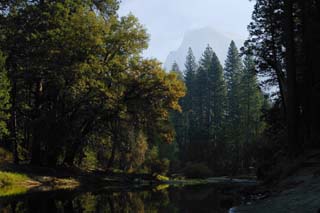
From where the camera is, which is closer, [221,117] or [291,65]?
[291,65]

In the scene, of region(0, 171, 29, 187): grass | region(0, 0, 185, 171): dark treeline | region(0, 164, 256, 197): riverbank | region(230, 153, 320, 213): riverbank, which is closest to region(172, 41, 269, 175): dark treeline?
region(0, 164, 256, 197): riverbank

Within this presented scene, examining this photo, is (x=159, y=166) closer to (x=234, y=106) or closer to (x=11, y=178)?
(x=11, y=178)

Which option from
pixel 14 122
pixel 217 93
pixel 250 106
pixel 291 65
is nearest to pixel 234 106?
pixel 250 106

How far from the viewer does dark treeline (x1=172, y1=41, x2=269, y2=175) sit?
6754cm

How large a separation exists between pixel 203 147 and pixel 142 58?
42259 mm

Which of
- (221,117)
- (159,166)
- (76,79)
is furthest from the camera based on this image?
(221,117)

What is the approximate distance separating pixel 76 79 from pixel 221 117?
59.5m

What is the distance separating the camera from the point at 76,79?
2984 cm

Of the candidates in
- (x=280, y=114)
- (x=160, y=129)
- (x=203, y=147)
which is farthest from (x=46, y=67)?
(x=203, y=147)

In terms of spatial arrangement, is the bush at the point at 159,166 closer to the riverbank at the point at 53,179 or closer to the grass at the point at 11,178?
the riverbank at the point at 53,179

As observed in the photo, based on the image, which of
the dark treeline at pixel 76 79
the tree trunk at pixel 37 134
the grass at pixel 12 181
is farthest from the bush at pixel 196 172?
the grass at pixel 12 181

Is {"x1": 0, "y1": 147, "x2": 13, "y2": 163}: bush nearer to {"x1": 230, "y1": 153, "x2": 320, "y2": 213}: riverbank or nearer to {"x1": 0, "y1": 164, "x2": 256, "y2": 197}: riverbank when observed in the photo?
{"x1": 0, "y1": 164, "x2": 256, "y2": 197}: riverbank

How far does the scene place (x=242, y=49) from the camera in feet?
94.7

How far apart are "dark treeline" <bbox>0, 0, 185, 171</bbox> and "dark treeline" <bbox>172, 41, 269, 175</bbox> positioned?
78.6ft
